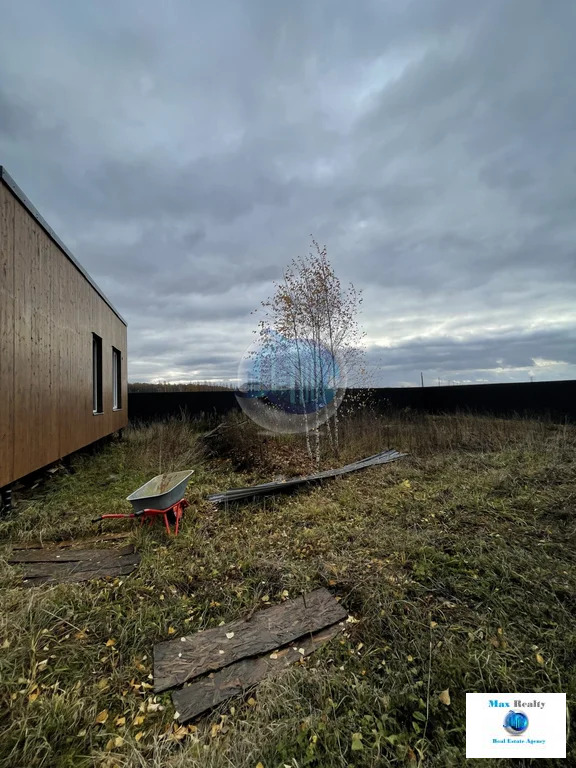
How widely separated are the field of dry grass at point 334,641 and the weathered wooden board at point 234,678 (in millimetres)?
66

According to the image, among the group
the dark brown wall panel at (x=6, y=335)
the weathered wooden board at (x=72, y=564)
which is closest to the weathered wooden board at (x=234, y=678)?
the weathered wooden board at (x=72, y=564)

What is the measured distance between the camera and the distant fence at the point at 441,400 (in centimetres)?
1166

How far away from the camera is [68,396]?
18.7ft

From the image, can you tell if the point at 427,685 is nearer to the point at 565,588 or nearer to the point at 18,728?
the point at 565,588

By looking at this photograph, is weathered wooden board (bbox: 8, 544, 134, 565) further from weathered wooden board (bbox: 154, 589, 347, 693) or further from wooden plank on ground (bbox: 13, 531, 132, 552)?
weathered wooden board (bbox: 154, 589, 347, 693)

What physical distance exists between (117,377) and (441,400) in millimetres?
12252

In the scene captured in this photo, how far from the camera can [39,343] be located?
455 cm

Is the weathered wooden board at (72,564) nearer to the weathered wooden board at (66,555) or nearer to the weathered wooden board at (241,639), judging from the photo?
the weathered wooden board at (66,555)

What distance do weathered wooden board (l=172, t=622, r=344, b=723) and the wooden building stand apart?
299 centimetres

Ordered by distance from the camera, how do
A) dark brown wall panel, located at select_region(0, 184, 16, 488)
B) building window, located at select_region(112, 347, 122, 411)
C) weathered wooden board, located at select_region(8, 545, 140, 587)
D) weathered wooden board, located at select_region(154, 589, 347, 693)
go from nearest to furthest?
1. weathered wooden board, located at select_region(154, 589, 347, 693)
2. weathered wooden board, located at select_region(8, 545, 140, 587)
3. dark brown wall panel, located at select_region(0, 184, 16, 488)
4. building window, located at select_region(112, 347, 122, 411)

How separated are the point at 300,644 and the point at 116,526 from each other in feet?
8.93

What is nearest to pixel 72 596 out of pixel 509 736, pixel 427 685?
pixel 427 685

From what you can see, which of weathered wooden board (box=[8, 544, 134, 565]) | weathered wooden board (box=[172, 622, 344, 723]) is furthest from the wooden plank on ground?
weathered wooden board (box=[172, 622, 344, 723])

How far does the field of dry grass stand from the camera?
5.47 ft
